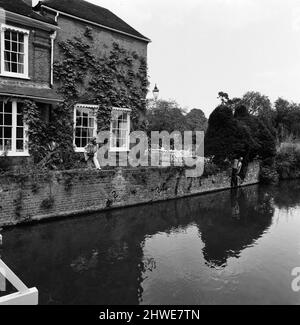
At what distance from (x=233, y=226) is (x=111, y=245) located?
4.76 meters

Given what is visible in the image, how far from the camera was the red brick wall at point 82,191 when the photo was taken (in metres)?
10.2

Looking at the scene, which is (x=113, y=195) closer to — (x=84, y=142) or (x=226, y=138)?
(x=84, y=142)

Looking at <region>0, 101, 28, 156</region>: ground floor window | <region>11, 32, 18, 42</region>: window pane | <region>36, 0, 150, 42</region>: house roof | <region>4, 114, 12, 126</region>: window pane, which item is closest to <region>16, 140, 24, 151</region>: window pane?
<region>0, 101, 28, 156</region>: ground floor window

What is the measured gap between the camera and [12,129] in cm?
1230

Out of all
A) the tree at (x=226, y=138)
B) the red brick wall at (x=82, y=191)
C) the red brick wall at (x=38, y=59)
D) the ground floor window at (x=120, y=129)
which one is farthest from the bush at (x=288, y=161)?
the red brick wall at (x=38, y=59)

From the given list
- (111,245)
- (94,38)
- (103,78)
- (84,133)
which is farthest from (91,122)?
(111,245)

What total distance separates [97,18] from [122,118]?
510 centimetres

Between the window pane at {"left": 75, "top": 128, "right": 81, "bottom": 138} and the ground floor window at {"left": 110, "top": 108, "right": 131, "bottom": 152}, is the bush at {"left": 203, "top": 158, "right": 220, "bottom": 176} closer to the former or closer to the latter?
the ground floor window at {"left": 110, "top": 108, "right": 131, "bottom": 152}

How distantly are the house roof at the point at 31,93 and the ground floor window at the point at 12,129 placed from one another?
435 millimetres

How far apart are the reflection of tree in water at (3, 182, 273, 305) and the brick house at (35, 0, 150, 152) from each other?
4578mm

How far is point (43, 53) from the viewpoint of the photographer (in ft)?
45.3

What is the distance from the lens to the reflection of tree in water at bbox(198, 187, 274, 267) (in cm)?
896

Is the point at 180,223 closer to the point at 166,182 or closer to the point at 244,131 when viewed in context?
the point at 166,182
